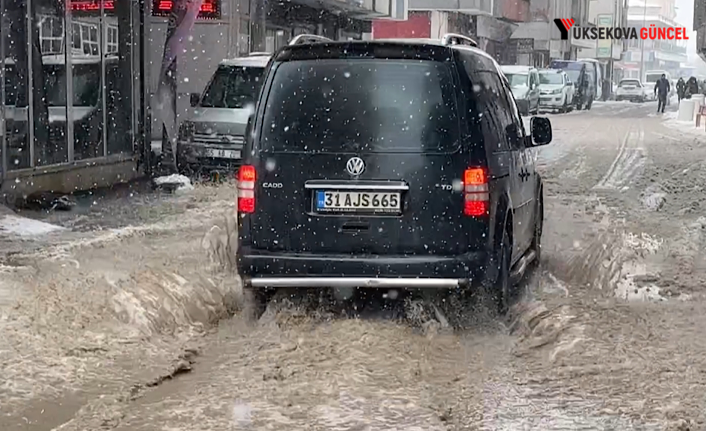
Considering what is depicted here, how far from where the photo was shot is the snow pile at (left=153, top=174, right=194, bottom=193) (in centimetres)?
1598

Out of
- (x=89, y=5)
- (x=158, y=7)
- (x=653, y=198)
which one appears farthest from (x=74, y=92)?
(x=653, y=198)

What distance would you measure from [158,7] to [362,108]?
39.7 ft

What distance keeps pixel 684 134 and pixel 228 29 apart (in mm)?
14448

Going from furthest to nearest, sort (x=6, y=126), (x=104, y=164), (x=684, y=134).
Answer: (x=684, y=134), (x=104, y=164), (x=6, y=126)

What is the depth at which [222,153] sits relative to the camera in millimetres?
16719

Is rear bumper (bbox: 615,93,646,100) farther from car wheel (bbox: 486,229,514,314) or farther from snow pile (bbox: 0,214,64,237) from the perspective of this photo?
car wheel (bbox: 486,229,514,314)

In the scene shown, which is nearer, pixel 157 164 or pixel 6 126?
pixel 6 126

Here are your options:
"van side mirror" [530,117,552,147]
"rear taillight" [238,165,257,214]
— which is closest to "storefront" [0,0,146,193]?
"van side mirror" [530,117,552,147]

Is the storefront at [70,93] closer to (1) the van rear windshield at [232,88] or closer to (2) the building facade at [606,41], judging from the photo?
(1) the van rear windshield at [232,88]

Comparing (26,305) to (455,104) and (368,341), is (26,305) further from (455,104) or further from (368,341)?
(455,104)

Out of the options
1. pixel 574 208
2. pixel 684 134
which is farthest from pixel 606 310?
pixel 684 134

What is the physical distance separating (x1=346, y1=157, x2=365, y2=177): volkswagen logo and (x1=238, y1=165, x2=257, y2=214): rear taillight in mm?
608

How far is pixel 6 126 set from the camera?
13695mm

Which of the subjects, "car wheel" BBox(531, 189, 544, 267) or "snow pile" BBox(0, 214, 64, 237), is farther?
"snow pile" BBox(0, 214, 64, 237)
